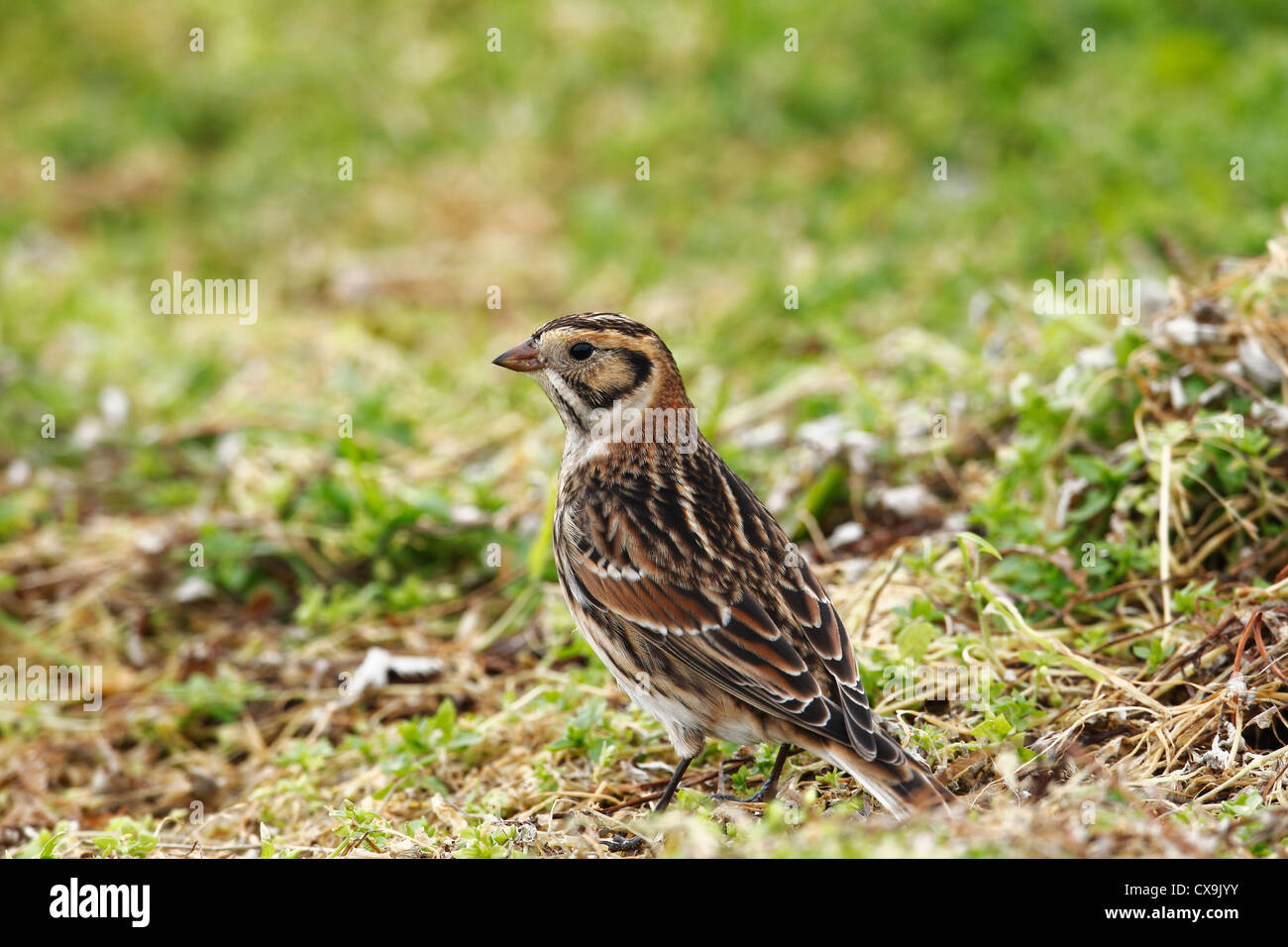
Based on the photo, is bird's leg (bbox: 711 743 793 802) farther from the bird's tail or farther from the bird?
the bird's tail

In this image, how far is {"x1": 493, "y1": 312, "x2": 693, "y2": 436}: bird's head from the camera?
4.88 m

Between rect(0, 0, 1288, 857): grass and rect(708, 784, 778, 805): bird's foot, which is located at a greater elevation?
rect(0, 0, 1288, 857): grass

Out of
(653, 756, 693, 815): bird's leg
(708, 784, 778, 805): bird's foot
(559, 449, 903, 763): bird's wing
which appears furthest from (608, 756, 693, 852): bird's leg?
(559, 449, 903, 763): bird's wing

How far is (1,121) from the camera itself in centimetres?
1163

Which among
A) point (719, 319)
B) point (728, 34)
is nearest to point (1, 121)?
point (728, 34)

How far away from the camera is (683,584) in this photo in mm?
4355

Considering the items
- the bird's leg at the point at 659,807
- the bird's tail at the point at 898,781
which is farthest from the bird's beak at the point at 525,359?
the bird's tail at the point at 898,781

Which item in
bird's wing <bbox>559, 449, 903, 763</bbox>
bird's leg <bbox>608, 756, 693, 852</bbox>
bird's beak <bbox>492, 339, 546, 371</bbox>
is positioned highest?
bird's beak <bbox>492, 339, 546, 371</bbox>

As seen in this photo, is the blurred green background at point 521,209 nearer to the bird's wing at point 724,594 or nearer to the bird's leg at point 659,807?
the bird's wing at point 724,594

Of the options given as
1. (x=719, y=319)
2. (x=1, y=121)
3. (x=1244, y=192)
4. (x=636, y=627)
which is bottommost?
(x=636, y=627)

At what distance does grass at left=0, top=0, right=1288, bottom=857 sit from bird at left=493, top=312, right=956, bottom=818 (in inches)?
9.2
